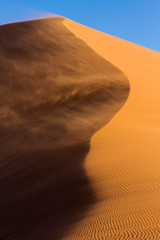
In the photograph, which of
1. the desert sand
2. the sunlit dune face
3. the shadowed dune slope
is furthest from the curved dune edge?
the sunlit dune face

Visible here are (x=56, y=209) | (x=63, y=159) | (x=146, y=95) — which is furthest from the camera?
(x=146, y=95)

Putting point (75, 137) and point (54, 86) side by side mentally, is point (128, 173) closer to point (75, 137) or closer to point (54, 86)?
point (75, 137)

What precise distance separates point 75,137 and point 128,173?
10.9ft

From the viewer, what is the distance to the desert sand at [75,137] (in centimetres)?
591

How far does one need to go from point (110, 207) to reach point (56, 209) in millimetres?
1638

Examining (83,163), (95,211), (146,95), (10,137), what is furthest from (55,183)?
(146,95)

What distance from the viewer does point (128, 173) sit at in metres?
7.36

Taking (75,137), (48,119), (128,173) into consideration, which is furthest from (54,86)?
(128,173)

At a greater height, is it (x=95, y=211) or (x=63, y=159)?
Answer: (x=95, y=211)

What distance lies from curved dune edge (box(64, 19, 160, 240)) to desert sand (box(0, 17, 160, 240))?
2 cm

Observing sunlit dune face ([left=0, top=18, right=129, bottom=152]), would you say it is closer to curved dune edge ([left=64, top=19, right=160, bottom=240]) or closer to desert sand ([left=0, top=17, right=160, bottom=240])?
desert sand ([left=0, top=17, right=160, bottom=240])

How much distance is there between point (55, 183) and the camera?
805 cm

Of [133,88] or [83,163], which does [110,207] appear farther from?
[133,88]

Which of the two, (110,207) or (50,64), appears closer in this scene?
(110,207)
